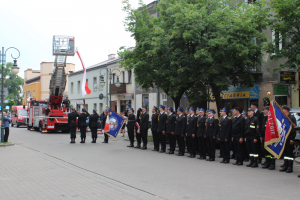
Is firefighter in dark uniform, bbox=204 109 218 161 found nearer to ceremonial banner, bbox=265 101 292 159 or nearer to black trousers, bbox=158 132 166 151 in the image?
ceremonial banner, bbox=265 101 292 159

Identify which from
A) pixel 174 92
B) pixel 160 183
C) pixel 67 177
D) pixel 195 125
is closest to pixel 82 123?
pixel 174 92

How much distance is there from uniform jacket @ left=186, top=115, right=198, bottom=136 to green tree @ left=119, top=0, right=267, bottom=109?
2789mm

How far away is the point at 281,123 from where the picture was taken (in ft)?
30.1

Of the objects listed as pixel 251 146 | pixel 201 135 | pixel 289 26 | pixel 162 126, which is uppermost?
pixel 289 26

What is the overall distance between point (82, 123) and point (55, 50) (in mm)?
8448

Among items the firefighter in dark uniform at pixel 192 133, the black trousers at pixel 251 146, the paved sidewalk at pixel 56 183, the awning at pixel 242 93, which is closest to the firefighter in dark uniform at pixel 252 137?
the black trousers at pixel 251 146

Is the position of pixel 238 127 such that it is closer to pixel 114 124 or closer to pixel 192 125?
pixel 192 125

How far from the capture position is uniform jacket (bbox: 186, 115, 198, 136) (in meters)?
12.6

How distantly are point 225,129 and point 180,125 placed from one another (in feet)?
8.41

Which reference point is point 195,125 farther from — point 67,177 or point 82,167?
point 67,177

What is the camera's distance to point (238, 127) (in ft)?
35.4

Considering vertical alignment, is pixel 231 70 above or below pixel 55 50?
below

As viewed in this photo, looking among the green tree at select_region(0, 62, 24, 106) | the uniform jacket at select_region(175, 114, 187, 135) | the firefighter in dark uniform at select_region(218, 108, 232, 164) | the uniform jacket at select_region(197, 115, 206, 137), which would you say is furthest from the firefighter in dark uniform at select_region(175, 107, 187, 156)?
the green tree at select_region(0, 62, 24, 106)

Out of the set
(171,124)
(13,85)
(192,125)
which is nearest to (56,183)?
(192,125)
